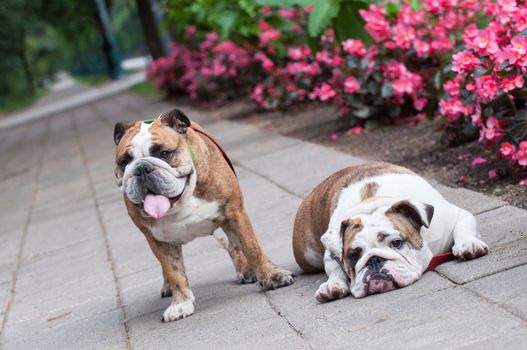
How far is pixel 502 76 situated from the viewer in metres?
6.18

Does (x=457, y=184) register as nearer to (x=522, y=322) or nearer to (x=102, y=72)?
(x=522, y=322)

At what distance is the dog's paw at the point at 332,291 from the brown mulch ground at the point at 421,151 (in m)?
1.55

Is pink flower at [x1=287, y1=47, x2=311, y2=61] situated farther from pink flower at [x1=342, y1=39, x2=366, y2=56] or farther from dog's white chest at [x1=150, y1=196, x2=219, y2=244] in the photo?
dog's white chest at [x1=150, y1=196, x2=219, y2=244]

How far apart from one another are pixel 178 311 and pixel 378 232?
51.1 inches

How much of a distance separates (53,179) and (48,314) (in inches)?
284

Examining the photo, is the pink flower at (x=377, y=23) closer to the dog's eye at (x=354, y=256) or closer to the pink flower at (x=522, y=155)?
the pink flower at (x=522, y=155)

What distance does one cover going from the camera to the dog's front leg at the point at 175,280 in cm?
484

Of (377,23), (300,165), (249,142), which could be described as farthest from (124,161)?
(249,142)

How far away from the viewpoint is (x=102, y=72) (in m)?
67.1

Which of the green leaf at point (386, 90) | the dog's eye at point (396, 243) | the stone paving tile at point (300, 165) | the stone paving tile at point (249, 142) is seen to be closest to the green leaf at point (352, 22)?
the green leaf at point (386, 90)

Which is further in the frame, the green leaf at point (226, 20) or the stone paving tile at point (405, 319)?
the green leaf at point (226, 20)

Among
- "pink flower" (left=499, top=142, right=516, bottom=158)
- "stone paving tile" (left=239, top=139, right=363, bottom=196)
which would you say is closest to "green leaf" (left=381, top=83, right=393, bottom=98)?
"stone paving tile" (left=239, top=139, right=363, bottom=196)

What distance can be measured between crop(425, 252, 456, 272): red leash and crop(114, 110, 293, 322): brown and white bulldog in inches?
33.9

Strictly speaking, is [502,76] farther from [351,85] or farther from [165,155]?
[351,85]
